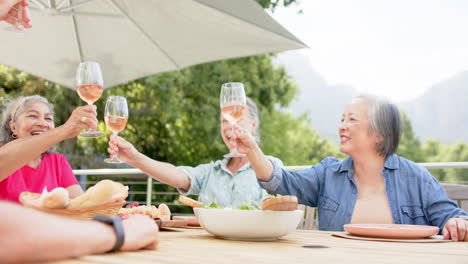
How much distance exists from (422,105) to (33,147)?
111 meters

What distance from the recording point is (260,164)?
1.89 metres

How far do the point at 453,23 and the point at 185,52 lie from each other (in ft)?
335

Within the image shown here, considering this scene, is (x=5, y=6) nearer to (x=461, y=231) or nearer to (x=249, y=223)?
(x=249, y=223)

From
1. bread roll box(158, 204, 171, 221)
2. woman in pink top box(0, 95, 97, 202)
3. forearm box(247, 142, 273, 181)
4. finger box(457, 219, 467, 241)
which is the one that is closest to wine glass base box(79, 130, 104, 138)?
woman in pink top box(0, 95, 97, 202)

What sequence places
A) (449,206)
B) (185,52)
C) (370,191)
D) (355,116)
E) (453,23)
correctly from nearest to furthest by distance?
(449,206) → (370,191) → (355,116) → (185,52) → (453,23)

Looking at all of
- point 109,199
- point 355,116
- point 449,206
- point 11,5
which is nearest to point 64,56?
point 11,5

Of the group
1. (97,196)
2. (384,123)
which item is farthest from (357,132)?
(97,196)

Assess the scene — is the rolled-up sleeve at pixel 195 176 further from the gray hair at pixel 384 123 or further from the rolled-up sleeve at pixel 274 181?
the gray hair at pixel 384 123

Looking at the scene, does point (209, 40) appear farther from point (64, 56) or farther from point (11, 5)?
point (11, 5)

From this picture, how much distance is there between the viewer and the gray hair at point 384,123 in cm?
226

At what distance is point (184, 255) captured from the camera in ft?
3.16

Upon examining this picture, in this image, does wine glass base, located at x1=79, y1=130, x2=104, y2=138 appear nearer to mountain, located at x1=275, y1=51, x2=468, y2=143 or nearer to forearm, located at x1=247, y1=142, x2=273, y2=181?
forearm, located at x1=247, y1=142, x2=273, y2=181

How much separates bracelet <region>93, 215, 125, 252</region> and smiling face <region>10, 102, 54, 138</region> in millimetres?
2021

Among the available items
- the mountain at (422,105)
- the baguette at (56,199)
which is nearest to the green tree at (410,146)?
the baguette at (56,199)
